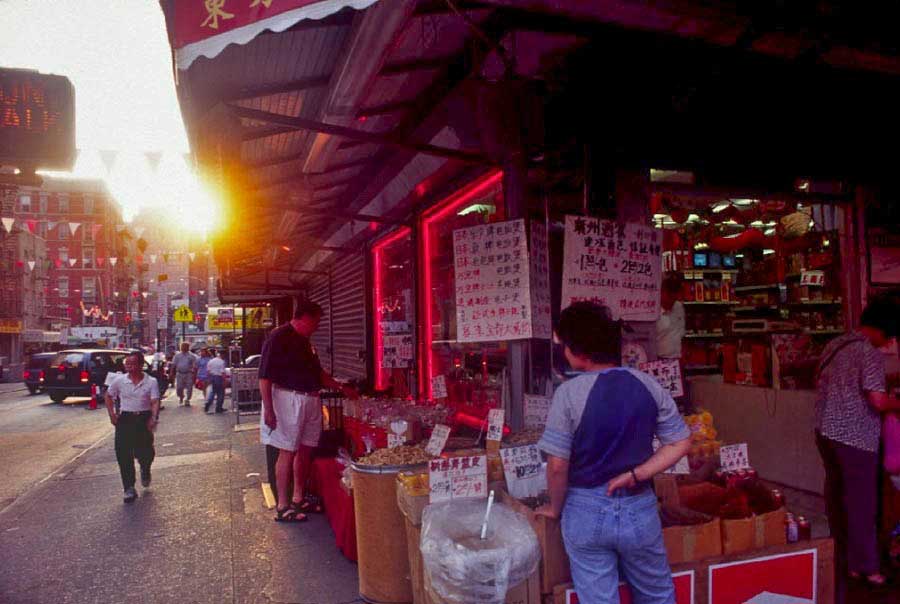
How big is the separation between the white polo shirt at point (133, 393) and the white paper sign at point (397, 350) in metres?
3.04

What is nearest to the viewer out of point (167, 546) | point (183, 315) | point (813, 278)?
point (167, 546)

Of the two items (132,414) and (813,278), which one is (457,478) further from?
(813,278)

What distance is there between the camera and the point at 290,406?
6.05 m

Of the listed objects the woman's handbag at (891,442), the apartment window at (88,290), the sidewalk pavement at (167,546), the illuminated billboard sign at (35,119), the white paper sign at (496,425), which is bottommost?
the sidewalk pavement at (167,546)

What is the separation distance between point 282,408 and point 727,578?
169 inches

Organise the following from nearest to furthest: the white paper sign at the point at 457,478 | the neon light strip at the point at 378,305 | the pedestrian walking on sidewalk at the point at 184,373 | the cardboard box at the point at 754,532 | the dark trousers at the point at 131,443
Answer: the cardboard box at the point at 754,532 < the white paper sign at the point at 457,478 < the dark trousers at the point at 131,443 < the neon light strip at the point at 378,305 < the pedestrian walking on sidewalk at the point at 184,373

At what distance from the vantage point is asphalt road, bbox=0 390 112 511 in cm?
897

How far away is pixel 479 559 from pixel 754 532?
5.13 feet

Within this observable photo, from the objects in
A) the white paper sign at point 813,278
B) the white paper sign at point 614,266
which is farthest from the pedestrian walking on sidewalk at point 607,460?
the white paper sign at point 813,278

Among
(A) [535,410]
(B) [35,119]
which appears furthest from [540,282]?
(B) [35,119]

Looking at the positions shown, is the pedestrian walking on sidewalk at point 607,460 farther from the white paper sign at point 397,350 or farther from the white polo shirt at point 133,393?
the white polo shirt at point 133,393

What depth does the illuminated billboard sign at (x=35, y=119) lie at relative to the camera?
4.96 meters

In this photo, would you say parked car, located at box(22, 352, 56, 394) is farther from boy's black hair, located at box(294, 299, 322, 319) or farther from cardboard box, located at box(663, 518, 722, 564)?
cardboard box, located at box(663, 518, 722, 564)

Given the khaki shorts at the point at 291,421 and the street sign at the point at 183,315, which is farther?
the street sign at the point at 183,315
